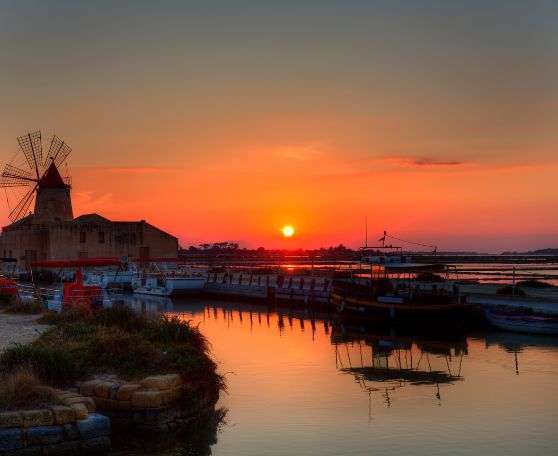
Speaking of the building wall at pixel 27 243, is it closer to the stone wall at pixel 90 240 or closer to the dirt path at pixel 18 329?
the stone wall at pixel 90 240

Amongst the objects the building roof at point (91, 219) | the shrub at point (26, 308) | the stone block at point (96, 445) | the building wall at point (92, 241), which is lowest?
the stone block at point (96, 445)

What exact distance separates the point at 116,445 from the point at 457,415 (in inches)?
318

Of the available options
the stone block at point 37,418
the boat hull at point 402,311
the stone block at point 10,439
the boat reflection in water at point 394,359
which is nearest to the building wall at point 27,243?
the boat hull at point 402,311

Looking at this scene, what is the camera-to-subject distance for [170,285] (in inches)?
2184

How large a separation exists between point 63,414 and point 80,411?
318 millimetres

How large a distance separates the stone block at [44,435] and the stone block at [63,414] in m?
0.13

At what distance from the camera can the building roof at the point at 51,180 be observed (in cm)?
8269

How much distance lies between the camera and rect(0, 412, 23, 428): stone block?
11094mm

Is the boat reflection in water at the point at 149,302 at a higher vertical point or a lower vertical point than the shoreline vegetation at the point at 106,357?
lower

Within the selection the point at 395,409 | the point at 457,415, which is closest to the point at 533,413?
the point at 457,415

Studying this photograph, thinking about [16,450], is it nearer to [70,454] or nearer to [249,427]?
[70,454]

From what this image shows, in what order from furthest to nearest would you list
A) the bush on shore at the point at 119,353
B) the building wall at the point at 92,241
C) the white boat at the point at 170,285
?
the building wall at the point at 92,241, the white boat at the point at 170,285, the bush on shore at the point at 119,353

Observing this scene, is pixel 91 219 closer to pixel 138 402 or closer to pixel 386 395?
pixel 386 395

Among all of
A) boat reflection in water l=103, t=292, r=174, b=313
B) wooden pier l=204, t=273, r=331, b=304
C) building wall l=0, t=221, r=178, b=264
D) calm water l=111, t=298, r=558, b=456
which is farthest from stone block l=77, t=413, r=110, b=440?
building wall l=0, t=221, r=178, b=264
